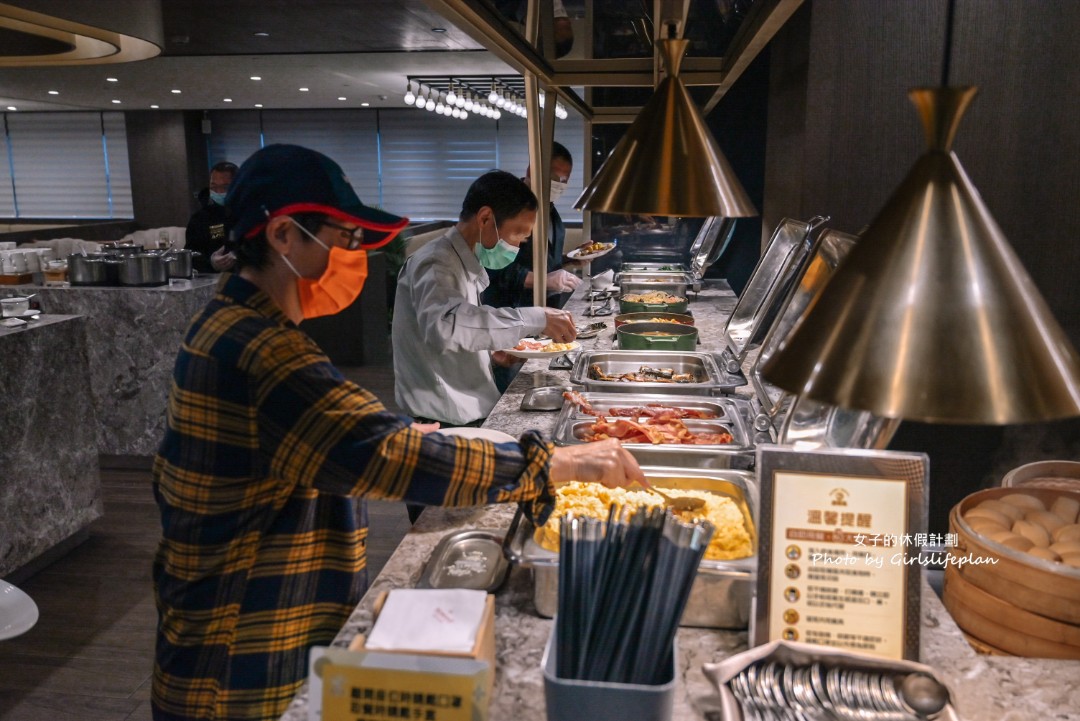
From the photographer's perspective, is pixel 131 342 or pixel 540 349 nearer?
pixel 540 349

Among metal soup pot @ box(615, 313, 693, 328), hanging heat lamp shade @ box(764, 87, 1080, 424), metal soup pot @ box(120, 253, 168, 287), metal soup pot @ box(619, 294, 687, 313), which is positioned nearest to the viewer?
hanging heat lamp shade @ box(764, 87, 1080, 424)

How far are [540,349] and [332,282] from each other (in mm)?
1551

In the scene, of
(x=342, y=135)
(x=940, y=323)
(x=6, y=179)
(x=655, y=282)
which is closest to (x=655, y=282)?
(x=655, y=282)

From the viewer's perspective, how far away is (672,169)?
1224 mm

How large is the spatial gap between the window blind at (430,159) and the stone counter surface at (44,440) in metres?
9.60

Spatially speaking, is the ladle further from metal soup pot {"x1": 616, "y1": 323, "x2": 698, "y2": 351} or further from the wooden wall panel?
metal soup pot {"x1": 616, "y1": 323, "x2": 698, "y2": 351}

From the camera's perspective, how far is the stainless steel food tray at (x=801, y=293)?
184 centimetres

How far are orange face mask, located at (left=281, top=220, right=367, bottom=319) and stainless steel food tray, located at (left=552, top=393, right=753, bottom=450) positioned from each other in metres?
0.77

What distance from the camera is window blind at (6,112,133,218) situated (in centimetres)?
1372

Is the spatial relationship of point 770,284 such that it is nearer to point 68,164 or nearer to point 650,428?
point 650,428

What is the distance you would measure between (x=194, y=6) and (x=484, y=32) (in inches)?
197

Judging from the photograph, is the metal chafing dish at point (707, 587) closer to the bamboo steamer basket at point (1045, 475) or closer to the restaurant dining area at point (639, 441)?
the restaurant dining area at point (639, 441)

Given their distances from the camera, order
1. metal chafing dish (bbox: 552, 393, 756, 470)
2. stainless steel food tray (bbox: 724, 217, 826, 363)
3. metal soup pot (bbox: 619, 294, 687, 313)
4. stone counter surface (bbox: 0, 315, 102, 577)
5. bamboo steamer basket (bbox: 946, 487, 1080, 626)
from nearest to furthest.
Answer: bamboo steamer basket (bbox: 946, 487, 1080, 626) < metal chafing dish (bbox: 552, 393, 756, 470) < stainless steel food tray (bbox: 724, 217, 826, 363) < stone counter surface (bbox: 0, 315, 102, 577) < metal soup pot (bbox: 619, 294, 687, 313)

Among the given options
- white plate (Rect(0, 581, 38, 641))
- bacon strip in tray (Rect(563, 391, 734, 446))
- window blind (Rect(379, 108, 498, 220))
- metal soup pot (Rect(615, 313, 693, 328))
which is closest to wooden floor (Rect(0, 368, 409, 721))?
white plate (Rect(0, 581, 38, 641))
